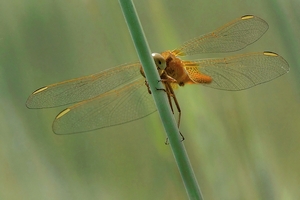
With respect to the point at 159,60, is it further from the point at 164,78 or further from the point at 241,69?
the point at 241,69

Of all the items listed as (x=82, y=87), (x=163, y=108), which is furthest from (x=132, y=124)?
(x=163, y=108)

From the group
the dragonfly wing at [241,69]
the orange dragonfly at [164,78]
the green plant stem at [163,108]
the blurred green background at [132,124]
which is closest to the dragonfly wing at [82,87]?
the orange dragonfly at [164,78]

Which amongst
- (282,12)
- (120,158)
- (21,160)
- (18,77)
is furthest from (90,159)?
(282,12)

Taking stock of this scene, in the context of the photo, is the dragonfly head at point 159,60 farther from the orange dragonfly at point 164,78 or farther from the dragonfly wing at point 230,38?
the dragonfly wing at point 230,38

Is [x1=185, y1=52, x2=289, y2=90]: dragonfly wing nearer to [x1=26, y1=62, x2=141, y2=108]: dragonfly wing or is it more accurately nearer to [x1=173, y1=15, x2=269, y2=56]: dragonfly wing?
[x1=173, y1=15, x2=269, y2=56]: dragonfly wing

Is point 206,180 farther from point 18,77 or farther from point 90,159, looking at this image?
point 18,77

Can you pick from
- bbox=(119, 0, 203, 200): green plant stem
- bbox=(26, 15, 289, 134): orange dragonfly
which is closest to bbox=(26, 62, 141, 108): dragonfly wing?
bbox=(26, 15, 289, 134): orange dragonfly

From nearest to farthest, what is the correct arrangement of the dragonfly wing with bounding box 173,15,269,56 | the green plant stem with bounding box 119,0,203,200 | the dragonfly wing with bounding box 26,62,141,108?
the green plant stem with bounding box 119,0,203,200 → the dragonfly wing with bounding box 26,62,141,108 → the dragonfly wing with bounding box 173,15,269,56
